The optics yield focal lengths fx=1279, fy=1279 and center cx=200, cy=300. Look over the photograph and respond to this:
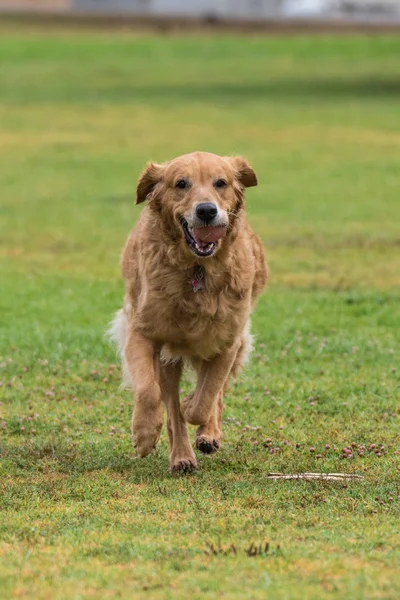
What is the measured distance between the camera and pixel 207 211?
7.20 m

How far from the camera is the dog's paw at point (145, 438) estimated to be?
7.17 metres

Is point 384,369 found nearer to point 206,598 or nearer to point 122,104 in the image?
point 206,598

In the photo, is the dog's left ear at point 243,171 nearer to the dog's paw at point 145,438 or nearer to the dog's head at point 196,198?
the dog's head at point 196,198

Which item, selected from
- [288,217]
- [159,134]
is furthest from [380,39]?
[288,217]

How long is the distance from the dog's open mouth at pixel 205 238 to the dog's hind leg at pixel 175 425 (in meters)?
0.92

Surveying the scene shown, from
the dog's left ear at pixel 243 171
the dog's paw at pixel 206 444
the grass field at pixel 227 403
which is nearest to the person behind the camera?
the grass field at pixel 227 403

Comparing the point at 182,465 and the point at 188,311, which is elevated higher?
the point at 188,311

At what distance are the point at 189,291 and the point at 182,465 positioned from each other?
3.35 feet

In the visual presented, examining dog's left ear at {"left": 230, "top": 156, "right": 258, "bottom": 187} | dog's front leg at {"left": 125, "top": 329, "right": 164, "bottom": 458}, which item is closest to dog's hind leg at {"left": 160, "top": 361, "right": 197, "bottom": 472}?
dog's front leg at {"left": 125, "top": 329, "right": 164, "bottom": 458}

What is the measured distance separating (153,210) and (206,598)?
3.26 meters

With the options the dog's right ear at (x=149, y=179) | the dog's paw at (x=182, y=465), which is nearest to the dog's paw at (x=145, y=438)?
the dog's paw at (x=182, y=465)

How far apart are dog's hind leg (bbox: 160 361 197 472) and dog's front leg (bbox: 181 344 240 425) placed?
0.28ft

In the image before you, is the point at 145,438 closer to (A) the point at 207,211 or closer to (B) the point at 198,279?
(B) the point at 198,279

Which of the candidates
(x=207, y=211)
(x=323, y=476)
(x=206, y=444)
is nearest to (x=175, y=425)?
(x=206, y=444)
